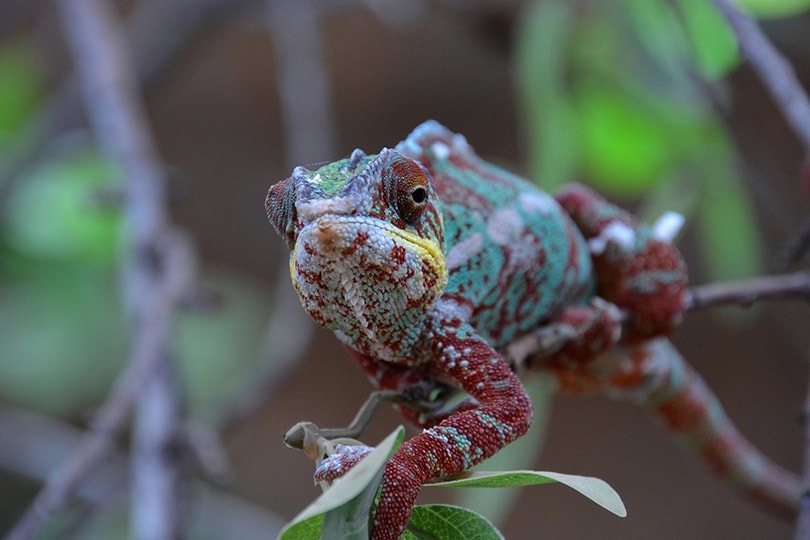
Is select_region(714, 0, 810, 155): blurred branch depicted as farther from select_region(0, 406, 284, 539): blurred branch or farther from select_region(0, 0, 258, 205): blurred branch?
select_region(0, 0, 258, 205): blurred branch

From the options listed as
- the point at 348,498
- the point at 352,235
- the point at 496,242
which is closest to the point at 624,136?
the point at 496,242

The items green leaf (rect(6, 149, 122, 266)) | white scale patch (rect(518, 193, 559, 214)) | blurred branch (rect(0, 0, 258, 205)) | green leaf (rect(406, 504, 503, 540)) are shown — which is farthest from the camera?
blurred branch (rect(0, 0, 258, 205))

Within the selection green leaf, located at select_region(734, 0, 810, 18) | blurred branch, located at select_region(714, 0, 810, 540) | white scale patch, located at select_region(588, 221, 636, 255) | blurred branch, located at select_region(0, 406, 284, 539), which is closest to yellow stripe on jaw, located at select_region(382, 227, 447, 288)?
white scale patch, located at select_region(588, 221, 636, 255)

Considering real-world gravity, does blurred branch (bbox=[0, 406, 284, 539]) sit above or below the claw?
below

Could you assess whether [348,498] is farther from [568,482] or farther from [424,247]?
[424,247]

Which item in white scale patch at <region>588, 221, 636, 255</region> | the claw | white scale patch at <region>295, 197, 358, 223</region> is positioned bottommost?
the claw

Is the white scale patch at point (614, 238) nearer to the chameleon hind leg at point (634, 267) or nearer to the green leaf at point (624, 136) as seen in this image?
the chameleon hind leg at point (634, 267)

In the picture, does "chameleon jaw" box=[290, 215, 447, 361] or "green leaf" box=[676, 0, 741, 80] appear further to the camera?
"green leaf" box=[676, 0, 741, 80]
